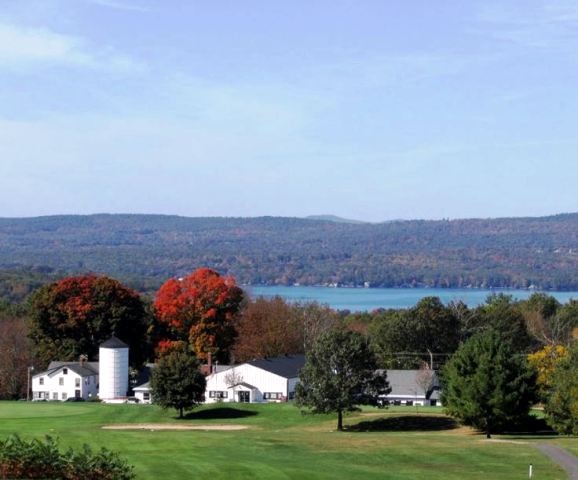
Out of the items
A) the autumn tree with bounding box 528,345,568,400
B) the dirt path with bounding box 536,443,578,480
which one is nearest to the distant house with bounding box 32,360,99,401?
the autumn tree with bounding box 528,345,568,400

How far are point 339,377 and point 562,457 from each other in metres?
21.3

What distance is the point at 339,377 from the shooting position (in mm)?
67188

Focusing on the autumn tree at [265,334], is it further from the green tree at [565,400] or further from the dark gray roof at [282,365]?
the green tree at [565,400]

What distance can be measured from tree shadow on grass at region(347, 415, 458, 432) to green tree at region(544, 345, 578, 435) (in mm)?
7556

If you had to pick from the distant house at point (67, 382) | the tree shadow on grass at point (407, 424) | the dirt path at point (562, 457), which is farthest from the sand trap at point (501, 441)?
the distant house at point (67, 382)

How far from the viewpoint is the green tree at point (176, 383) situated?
236 feet

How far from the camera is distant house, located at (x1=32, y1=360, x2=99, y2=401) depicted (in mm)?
88188

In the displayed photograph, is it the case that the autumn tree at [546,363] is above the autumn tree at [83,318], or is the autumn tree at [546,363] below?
below

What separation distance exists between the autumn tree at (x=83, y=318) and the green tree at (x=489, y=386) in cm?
3667

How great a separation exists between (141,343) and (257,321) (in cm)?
1257

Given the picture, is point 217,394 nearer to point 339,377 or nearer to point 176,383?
point 176,383

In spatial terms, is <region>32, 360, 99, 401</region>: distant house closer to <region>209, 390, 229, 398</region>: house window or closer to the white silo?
the white silo

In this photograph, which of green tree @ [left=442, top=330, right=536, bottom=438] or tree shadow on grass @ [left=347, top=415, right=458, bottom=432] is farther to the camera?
Answer: tree shadow on grass @ [left=347, top=415, right=458, bottom=432]

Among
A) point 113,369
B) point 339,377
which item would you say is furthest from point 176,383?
point 113,369
